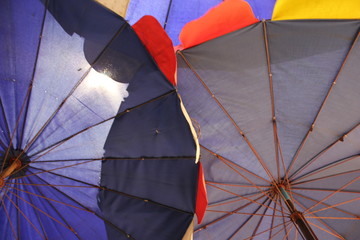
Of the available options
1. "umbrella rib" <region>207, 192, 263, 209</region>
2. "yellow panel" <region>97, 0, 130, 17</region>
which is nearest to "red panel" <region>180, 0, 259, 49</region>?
"yellow panel" <region>97, 0, 130, 17</region>

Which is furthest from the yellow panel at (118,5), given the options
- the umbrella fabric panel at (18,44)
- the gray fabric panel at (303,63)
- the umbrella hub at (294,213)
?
the umbrella hub at (294,213)

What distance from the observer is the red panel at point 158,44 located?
2520 mm

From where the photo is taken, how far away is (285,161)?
334cm

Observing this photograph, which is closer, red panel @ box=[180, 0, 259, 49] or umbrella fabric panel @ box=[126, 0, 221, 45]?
red panel @ box=[180, 0, 259, 49]

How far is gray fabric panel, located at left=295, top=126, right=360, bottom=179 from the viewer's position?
306 cm

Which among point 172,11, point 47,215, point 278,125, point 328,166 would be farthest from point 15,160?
point 328,166

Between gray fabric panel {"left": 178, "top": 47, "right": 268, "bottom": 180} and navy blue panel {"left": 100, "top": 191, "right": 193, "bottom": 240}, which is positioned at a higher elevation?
gray fabric panel {"left": 178, "top": 47, "right": 268, "bottom": 180}

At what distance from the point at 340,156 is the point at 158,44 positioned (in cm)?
230

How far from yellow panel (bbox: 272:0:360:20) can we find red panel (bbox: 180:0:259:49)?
252 mm

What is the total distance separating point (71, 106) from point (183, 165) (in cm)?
119

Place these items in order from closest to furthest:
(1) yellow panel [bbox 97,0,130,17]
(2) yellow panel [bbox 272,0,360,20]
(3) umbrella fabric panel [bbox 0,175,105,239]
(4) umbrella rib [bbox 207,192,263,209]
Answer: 1. (2) yellow panel [bbox 272,0,360,20]
2. (3) umbrella fabric panel [bbox 0,175,105,239]
3. (1) yellow panel [bbox 97,0,130,17]
4. (4) umbrella rib [bbox 207,192,263,209]

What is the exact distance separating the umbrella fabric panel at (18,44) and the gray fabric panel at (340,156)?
303 centimetres

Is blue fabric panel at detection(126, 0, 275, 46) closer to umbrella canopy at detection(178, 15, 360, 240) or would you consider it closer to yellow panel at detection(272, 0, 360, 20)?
umbrella canopy at detection(178, 15, 360, 240)

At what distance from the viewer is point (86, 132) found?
9.34ft
